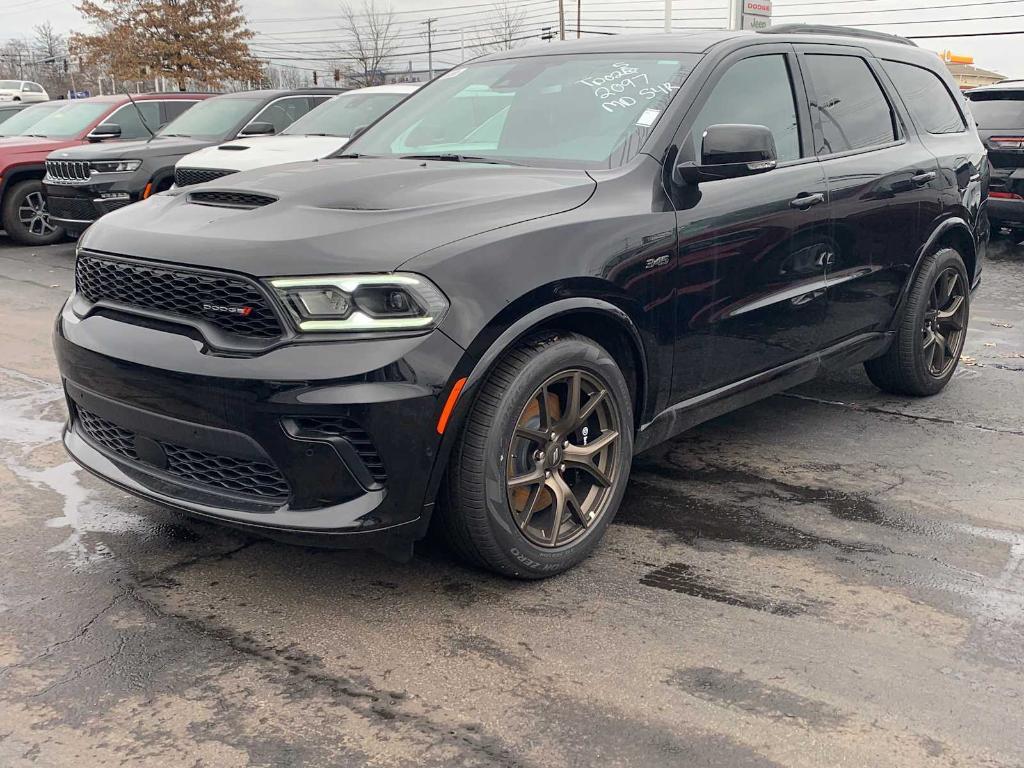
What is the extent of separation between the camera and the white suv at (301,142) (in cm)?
822

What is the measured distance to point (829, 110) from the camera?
4500 millimetres

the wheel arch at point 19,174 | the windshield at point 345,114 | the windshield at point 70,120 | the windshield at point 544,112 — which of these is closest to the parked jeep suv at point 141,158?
the windshield at point 345,114

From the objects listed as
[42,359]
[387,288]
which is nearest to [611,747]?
[387,288]

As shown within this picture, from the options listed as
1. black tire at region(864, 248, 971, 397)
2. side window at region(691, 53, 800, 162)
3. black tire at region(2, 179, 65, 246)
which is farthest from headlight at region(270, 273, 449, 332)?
black tire at region(2, 179, 65, 246)

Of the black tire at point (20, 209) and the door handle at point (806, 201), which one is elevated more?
the door handle at point (806, 201)

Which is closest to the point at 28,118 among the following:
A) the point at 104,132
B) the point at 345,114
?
the point at 104,132

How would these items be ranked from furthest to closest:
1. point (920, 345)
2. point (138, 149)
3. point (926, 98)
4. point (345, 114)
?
point (138, 149) < point (345, 114) < point (926, 98) < point (920, 345)

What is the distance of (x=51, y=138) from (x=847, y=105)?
10.3m

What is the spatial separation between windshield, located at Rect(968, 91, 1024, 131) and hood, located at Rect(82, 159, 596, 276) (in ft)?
27.8

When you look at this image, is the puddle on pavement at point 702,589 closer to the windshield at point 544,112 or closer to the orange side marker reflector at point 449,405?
the orange side marker reflector at point 449,405

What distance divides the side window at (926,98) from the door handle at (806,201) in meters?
1.26

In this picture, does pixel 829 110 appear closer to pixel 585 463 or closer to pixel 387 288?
pixel 585 463

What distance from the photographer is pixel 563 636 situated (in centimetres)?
292

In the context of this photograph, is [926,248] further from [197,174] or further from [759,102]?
[197,174]
